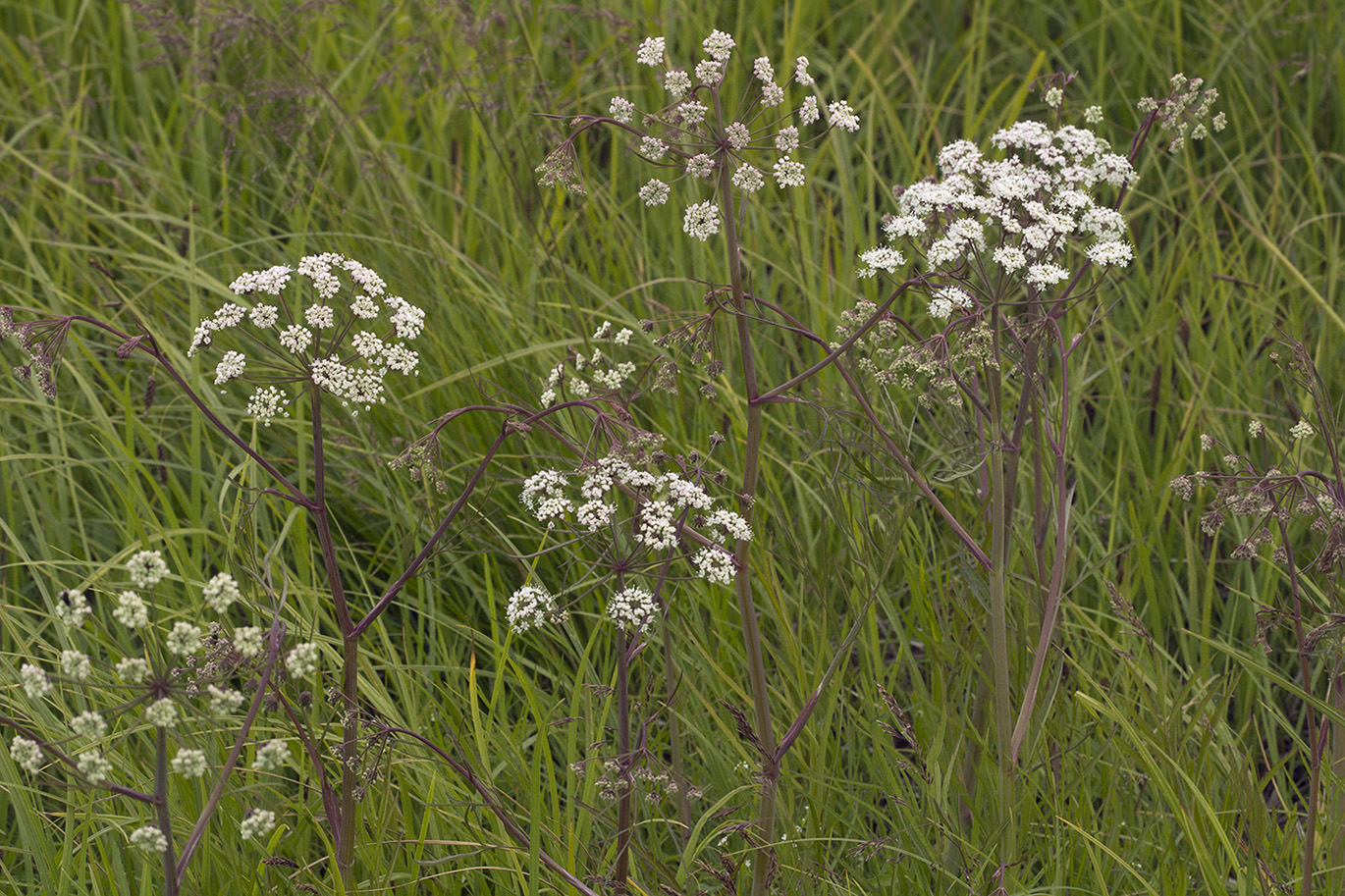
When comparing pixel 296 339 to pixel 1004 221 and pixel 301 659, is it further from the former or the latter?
pixel 1004 221

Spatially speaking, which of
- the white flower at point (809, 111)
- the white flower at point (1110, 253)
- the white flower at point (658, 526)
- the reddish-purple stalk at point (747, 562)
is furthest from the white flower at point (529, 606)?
the white flower at point (1110, 253)

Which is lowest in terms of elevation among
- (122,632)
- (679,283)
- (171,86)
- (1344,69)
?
(122,632)

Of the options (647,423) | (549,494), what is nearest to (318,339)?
(549,494)

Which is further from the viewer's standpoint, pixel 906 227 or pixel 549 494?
pixel 906 227

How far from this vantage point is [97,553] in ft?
11.3

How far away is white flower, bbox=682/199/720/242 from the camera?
2135 millimetres

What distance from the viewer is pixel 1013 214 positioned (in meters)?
2.35

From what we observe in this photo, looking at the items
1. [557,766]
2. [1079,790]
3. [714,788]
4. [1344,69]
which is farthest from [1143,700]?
[1344,69]

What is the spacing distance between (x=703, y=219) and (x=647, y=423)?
145 centimetres

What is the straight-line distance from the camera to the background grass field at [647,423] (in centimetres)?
256

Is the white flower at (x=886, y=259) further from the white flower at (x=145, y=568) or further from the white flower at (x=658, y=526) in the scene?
the white flower at (x=145, y=568)

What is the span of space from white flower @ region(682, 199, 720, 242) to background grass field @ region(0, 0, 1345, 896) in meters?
0.58

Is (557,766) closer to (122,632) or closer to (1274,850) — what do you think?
(122,632)

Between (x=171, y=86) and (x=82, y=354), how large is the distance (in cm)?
202
